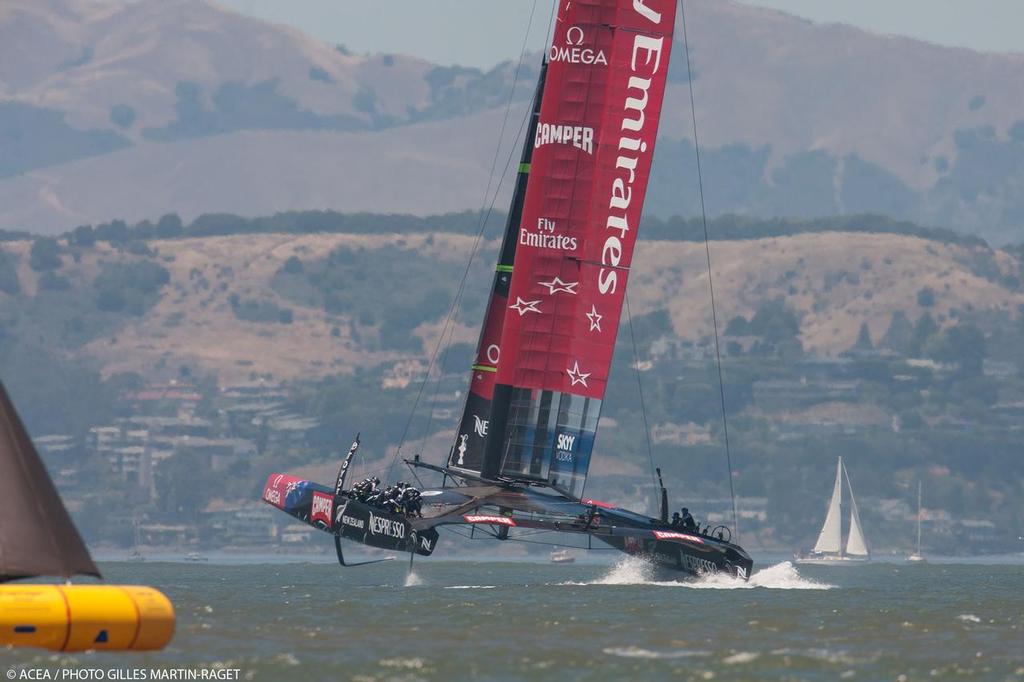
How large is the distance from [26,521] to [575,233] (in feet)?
82.7

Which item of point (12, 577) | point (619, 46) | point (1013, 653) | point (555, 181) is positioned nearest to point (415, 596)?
point (555, 181)

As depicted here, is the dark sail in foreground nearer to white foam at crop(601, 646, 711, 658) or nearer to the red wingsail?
white foam at crop(601, 646, 711, 658)

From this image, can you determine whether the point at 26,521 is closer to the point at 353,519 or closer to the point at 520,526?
the point at 520,526

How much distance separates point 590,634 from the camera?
4534cm

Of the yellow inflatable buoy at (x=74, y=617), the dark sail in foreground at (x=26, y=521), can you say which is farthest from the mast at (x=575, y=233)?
the yellow inflatable buoy at (x=74, y=617)

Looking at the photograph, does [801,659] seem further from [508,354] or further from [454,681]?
[508,354]

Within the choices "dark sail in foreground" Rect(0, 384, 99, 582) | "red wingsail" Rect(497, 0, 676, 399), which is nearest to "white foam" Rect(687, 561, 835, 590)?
"red wingsail" Rect(497, 0, 676, 399)

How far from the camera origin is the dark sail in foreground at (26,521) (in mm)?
35969

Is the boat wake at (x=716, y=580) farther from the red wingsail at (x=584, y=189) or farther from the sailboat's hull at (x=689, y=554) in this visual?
the red wingsail at (x=584, y=189)

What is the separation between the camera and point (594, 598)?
58.5 meters

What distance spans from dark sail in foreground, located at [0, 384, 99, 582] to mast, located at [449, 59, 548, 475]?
2811 centimetres

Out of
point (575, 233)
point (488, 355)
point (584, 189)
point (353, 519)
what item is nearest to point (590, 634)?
point (353, 519)

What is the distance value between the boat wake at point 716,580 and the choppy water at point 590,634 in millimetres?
191

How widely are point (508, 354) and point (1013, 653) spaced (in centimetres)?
2026
